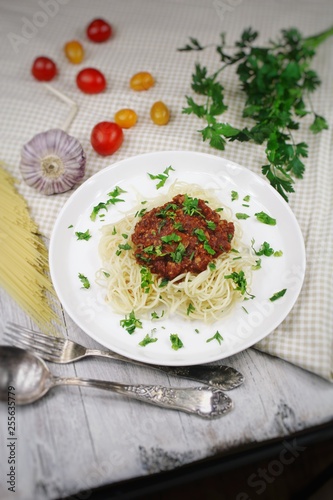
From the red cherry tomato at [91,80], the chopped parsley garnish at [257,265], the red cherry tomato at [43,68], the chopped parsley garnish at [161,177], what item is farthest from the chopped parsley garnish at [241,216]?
the red cherry tomato at [43,68]

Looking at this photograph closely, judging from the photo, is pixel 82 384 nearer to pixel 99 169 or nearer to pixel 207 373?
pixel 207 373

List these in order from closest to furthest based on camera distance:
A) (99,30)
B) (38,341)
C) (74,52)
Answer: (38,341), (74,52), (99,30)

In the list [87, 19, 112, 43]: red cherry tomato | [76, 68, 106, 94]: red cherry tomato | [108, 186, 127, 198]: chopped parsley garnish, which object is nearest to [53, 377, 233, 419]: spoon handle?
[108, 186, 127, 198]: chopped parsley garnish

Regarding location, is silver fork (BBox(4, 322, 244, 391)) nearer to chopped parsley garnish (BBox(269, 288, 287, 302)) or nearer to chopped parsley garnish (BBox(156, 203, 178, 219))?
chopped parsley garnish (BBox(269, 288, 287, 302))

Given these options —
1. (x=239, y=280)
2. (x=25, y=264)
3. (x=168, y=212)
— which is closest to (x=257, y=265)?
(x=239, y=280)

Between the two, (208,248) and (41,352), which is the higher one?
(208,248)

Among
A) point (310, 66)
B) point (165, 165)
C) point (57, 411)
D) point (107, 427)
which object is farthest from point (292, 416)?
point (310, 66)
